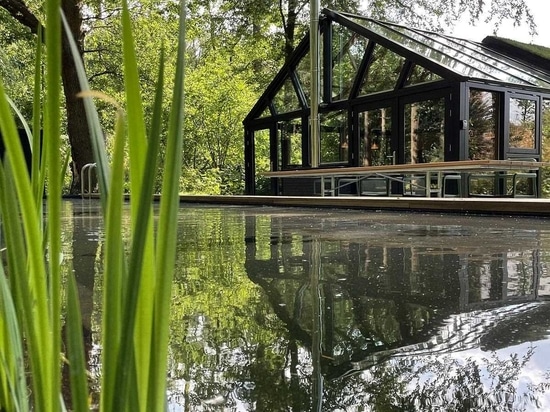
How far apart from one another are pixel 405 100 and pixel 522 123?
2.08m

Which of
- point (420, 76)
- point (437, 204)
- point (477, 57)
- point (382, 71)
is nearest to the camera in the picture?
point (437, 204)

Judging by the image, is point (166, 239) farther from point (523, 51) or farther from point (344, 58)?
point (523, 51)

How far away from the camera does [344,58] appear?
37.3ft

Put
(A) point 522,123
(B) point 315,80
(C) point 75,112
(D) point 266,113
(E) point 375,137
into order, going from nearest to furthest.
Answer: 1. (A) point 522,123
2. (E) point 375,137
3. (B) point 315,80
4. (C) point 75,112
5. (D) point 266,113

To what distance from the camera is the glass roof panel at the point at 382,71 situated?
10094 millimetres

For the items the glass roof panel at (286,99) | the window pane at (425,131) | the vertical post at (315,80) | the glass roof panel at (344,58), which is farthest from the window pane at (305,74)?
the window pane at (425,131)

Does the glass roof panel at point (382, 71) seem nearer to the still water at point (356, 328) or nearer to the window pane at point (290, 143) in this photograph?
the window pane at point (290, 143)

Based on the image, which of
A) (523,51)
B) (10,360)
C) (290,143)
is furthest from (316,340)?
(523,51)

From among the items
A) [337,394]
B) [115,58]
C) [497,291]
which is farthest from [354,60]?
[337,394]

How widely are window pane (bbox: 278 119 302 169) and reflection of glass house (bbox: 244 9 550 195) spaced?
3 centimetres

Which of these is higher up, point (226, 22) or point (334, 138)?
point (226, 22)

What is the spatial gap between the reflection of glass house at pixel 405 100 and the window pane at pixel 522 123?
18 millimetres

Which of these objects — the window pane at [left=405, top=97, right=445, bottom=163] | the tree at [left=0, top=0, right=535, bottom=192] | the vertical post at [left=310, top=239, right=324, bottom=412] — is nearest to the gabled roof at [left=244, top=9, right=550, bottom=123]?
the window pane at [left=405, top=97, right=445, bottom=163]

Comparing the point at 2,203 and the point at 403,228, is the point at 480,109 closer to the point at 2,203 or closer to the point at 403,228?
the point at 403,228
